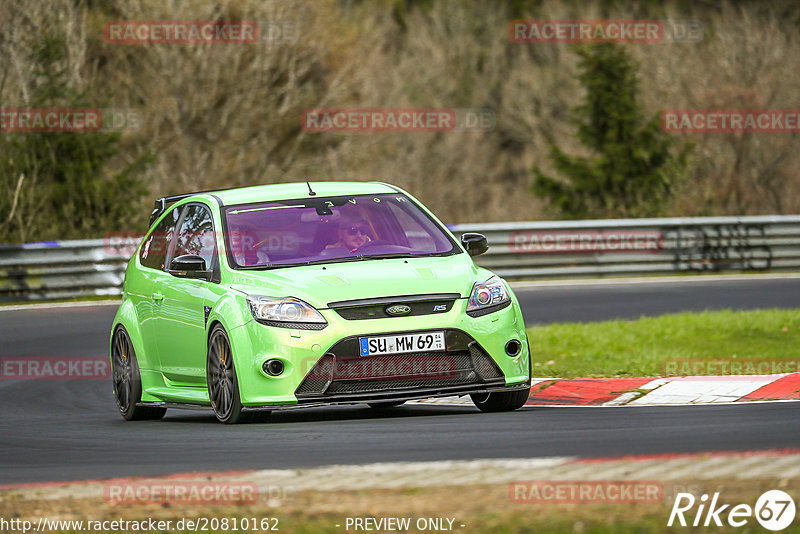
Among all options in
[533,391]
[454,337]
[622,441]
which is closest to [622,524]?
[622,441]

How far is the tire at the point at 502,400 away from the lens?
9.86 meters

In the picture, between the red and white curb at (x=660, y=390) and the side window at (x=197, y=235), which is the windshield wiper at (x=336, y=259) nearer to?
the side window at (x=197, y=235)

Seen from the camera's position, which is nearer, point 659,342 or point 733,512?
point 733,512

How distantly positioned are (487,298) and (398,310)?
658 mm

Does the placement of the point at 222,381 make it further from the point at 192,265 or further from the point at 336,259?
the point at 336,259

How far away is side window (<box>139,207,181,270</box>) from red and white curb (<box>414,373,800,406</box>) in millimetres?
2317

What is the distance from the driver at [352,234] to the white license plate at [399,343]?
1120 mm

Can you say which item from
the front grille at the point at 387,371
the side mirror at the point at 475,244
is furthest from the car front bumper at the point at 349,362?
the side mirror at the point at 475,244

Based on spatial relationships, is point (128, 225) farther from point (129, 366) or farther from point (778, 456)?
point (778, 456)

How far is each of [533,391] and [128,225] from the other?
51.1ft

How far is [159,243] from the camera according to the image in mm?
11258

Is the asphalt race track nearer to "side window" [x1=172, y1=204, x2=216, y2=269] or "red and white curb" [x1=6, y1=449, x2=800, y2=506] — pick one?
"red and white curb" [x1=6, y1=449, x2=800, y2=506]

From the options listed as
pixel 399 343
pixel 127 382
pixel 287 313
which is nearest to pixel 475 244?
pixel 399 343

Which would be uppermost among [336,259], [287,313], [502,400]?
[336,259]
